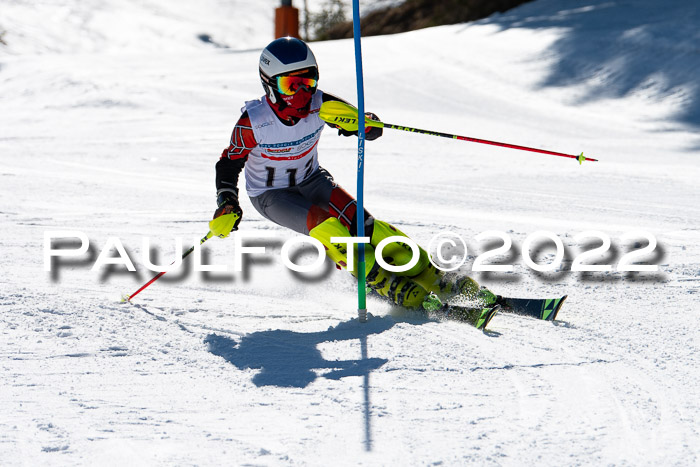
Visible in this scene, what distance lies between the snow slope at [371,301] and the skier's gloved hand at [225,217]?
1.60 feet

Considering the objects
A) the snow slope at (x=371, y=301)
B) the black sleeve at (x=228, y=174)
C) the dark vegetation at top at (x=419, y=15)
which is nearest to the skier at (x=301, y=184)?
the black sleeve at (x=228, y=174)

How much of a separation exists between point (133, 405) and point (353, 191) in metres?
4.56

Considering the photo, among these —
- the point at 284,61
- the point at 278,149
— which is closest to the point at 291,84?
the point at 284,61

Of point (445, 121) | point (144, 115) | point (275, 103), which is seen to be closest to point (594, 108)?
point (445, 121)

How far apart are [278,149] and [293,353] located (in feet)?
4.29

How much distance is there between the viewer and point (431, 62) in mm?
14180

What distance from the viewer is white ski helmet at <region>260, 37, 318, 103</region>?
4.37 meters

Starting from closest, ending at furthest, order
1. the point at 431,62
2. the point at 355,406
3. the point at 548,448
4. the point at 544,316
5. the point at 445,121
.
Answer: the point at 548,448 < the point at 355,406 < the point at 544,316 < the point at 445,121 < the point at 431,62

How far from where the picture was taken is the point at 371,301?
473 cm

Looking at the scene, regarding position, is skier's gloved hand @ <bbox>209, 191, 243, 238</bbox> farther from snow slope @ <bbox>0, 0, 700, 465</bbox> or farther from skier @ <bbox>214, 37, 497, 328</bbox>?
snow slope @ <bbox>0, 0, 700, 465</bbox>

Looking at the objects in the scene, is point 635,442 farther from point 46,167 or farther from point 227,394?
point 46,167

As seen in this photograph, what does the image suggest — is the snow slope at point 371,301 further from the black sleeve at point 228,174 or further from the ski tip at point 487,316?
the black sleeve at point 228,174

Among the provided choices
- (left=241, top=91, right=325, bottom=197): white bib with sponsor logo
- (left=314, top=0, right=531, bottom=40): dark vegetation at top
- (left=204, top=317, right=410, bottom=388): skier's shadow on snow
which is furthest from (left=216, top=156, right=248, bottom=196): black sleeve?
(left=314, top=0, right=531, bottom=40): dark vegetation at top

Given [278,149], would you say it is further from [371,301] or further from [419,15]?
[419,15]
